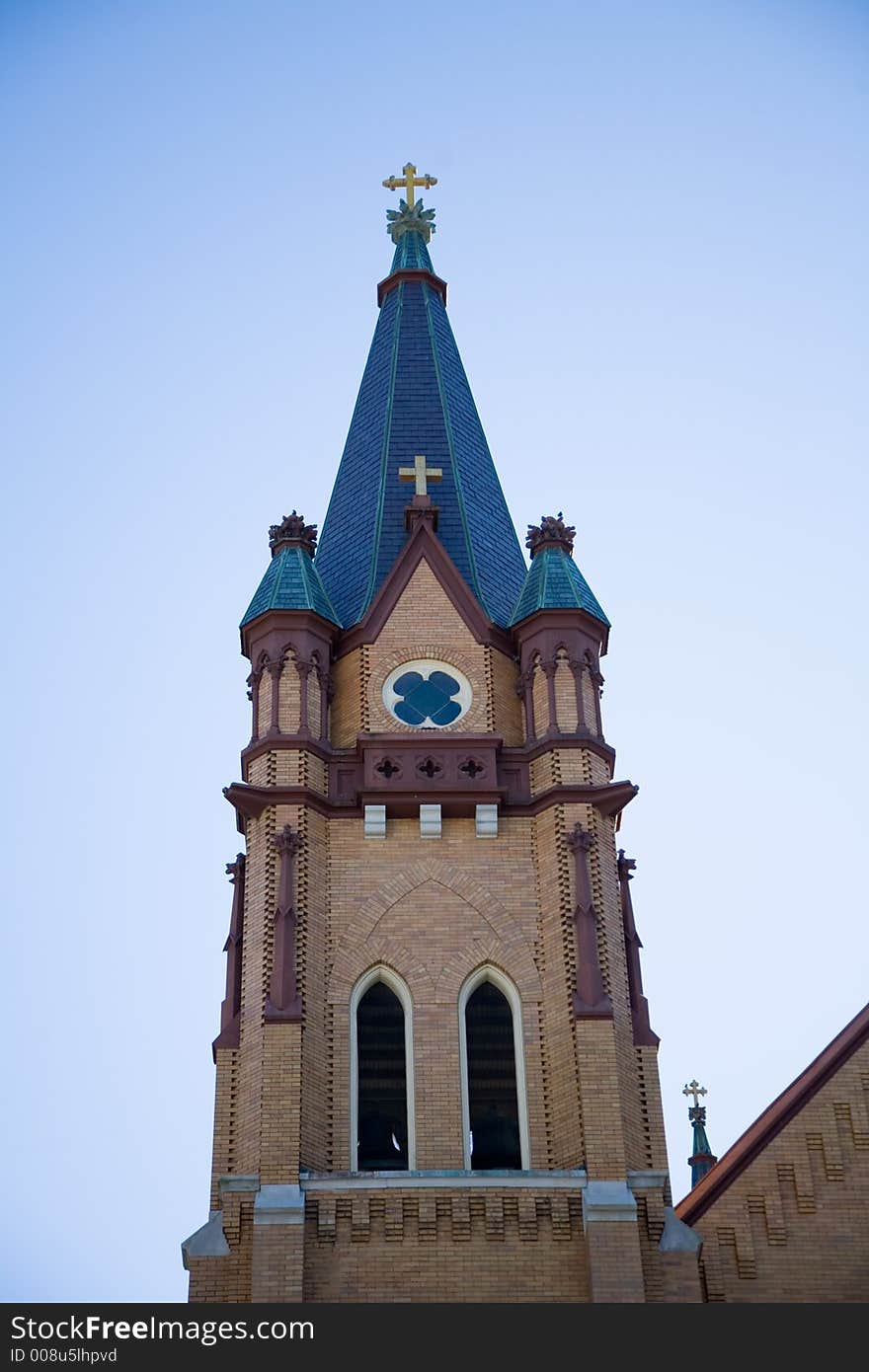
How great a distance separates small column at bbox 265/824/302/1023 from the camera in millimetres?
29375

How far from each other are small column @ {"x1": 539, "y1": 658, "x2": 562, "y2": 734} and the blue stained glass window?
1.35 m

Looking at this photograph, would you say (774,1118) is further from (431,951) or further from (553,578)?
(553,578)

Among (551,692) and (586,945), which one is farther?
(551,692)

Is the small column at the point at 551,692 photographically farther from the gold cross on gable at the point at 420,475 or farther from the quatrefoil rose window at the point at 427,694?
the gold cross on gable at the point at 420,475

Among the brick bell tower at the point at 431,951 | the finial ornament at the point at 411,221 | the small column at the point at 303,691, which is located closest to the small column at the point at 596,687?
the brick bell tower at the point at 431,951

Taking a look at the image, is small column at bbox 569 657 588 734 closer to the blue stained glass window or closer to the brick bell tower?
the brick bell tower

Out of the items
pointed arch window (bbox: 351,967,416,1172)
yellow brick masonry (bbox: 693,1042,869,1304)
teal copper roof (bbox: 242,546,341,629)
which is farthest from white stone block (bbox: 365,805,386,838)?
yellow brick masonry (bbox: 693,1042,869,1304)

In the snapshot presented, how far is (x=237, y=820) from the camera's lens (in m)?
32.9

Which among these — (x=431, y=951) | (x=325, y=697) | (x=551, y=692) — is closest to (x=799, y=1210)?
(x=431, y=951)

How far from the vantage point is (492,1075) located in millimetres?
29672

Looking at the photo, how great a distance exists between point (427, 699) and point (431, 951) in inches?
183

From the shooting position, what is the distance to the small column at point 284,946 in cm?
2938
